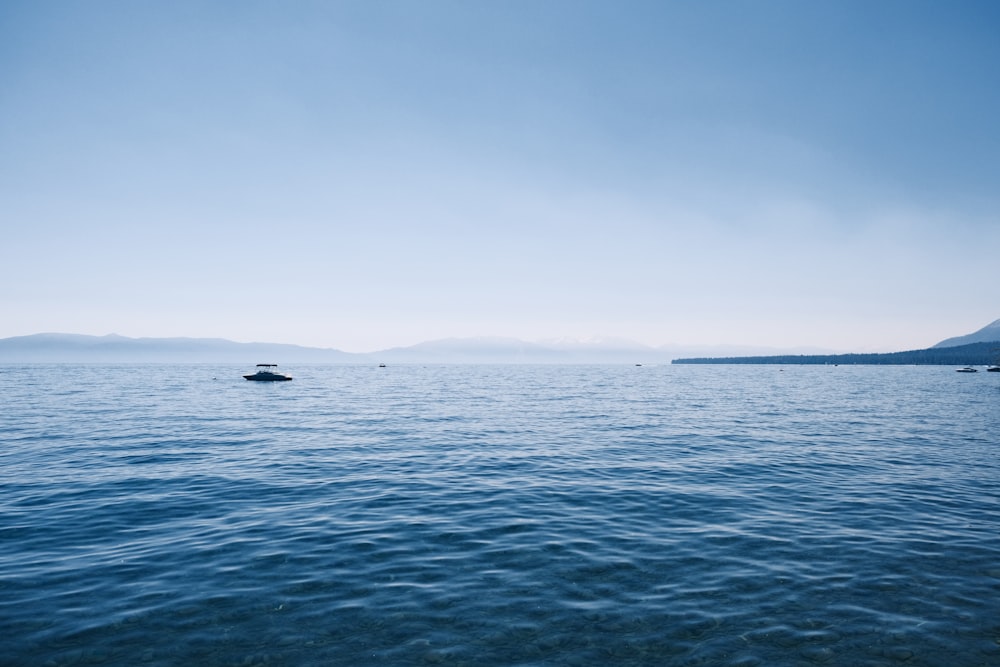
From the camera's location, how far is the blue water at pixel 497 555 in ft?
28.6

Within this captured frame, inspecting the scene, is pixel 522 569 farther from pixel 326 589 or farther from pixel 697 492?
pixel 697 492

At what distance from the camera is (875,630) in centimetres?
913

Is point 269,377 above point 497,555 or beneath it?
beneath

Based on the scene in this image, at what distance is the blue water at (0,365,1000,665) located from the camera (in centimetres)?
870

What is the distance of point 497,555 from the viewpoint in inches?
497

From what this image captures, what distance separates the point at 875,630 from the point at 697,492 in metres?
9.83

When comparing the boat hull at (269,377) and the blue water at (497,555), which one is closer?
the blue water at (497,555)

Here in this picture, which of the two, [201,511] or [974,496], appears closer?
[201,511]

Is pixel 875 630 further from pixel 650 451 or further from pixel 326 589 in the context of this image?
pixel 650 451

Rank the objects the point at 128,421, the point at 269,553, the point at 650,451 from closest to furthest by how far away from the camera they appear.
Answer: the point at 269,553, the point at 650,451, the point at 128,421

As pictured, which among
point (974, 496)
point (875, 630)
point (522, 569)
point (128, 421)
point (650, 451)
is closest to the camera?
point (875, 630)

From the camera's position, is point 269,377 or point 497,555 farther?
point 269,377

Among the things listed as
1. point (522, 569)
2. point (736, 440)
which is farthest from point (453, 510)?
point (736, 440)

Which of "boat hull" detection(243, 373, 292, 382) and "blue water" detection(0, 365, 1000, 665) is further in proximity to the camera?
"boat hull" detection(243, 373, 292, 382)
